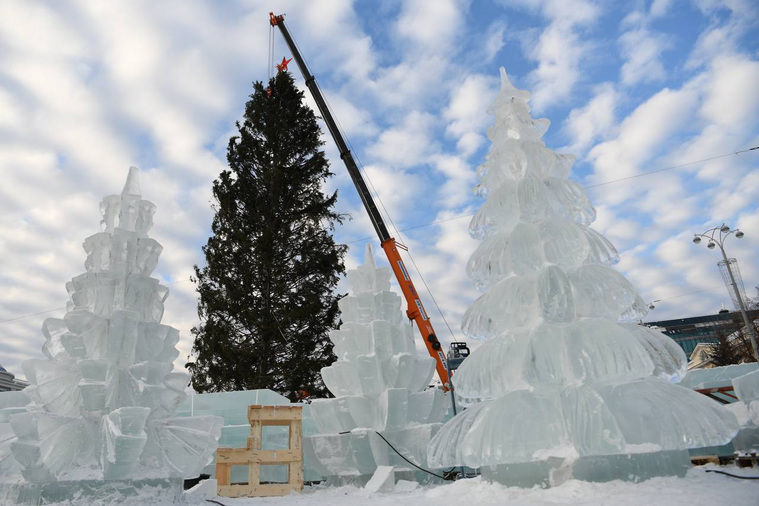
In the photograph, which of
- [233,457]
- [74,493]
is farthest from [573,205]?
[74,493]

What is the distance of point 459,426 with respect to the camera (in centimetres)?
479

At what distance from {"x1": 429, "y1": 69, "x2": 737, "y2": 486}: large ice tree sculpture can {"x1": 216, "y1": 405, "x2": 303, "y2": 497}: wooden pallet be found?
3104 millimetres

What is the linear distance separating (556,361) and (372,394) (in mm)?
4184

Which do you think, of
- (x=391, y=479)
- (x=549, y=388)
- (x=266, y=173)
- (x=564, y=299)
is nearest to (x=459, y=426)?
(x=549, y=388)

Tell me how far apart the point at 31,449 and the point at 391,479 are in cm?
429

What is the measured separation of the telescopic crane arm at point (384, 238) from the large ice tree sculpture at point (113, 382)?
5852 millimetres

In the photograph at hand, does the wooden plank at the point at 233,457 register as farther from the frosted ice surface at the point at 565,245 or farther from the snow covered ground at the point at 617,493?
the frosted ice surface at the point at 565,245

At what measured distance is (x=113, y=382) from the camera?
5.38 meters

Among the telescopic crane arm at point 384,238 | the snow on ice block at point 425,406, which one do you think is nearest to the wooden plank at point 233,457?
the snow on ice block at point 425,406

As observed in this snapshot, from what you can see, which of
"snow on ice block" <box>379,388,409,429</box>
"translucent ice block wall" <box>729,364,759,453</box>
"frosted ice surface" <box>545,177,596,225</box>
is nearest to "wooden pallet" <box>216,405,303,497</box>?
"snow on ice block" <box>379,388,409,429</box>

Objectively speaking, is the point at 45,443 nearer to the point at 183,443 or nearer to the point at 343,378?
the point at 183,443

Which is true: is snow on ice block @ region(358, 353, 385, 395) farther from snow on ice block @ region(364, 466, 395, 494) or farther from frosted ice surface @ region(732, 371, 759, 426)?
frosted ice surface @ region(732, 371, 759, 426)

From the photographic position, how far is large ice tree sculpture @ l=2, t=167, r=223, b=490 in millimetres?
4984

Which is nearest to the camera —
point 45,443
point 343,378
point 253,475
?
point 45,443
